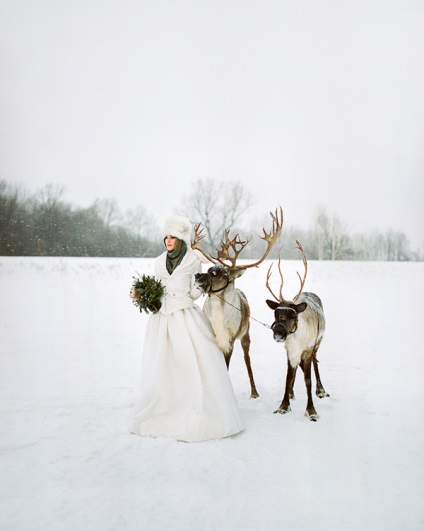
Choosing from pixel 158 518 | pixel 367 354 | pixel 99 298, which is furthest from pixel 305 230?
pixel 158 518

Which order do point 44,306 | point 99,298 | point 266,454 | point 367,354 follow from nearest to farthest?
point 266,454 → point 367,354 → point 44,306 → point 99,298

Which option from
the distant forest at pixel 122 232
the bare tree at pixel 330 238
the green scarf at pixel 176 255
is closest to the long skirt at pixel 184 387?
the green scarf at pixel 176 255

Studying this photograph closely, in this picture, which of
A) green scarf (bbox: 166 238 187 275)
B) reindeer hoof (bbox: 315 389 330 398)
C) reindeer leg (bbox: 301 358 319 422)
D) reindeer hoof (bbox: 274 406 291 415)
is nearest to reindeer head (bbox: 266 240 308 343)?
reindeer leg (bbox: 301 358 319 422)

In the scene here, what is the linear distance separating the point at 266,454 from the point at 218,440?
0.38m

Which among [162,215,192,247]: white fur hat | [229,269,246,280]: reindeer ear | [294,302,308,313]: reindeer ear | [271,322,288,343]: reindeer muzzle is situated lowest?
[271,322,288,343]: reindeer muzzle

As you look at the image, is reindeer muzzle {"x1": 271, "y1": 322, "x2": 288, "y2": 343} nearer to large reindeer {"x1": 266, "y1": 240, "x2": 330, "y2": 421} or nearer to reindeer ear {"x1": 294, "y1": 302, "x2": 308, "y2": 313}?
large reindeer {"x1": 266, "y1": 240, "x2": 330, "y2": 421}

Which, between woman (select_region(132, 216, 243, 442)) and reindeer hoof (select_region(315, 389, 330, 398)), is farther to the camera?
reindeer hoof (select_region(315, 389, 330, 398))

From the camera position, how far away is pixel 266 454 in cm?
313

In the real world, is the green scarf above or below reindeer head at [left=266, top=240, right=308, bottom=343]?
above

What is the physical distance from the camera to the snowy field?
2.41 meters

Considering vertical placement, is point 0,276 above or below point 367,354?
above

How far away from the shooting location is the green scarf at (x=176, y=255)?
12.4ft

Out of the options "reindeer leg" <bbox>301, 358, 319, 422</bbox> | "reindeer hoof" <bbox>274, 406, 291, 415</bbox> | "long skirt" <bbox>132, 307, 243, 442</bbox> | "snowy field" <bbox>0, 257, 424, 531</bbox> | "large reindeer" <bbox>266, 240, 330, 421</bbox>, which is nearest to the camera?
"snowy field" <bbox>0, 257, 424, 531</bbox>

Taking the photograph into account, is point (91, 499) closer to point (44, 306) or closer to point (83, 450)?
point (83, 450)
